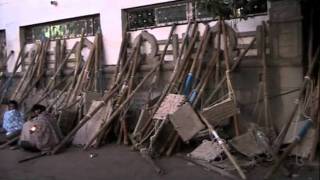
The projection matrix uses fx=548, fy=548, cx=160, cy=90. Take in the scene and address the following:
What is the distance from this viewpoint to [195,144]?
1016 centimetres

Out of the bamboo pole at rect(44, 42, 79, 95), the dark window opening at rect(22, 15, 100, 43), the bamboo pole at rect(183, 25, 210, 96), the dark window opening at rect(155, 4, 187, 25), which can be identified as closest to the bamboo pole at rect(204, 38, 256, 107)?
the bamboo pole at rect(183, 25, 210, 96)

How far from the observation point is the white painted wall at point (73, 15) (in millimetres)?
12254

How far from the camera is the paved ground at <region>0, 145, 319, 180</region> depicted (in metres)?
8.34

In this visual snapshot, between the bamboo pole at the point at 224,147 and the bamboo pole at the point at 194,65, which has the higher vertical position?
the bamboo pole at the point at 194,65

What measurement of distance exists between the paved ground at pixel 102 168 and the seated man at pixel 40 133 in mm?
300

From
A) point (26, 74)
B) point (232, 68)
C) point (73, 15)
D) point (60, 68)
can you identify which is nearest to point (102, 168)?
point (232, 68)

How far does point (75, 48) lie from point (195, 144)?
4.72 m

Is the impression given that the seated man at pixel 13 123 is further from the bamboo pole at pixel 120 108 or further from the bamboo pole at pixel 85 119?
the bamboo pole at pixel 120 108

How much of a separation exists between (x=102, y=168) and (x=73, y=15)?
5.65 meters

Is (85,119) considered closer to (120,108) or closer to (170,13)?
(120,108)

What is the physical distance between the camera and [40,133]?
10.5 m

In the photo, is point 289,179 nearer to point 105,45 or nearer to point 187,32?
point 187,32

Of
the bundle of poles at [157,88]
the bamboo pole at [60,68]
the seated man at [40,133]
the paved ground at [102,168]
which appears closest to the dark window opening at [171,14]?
the bundle of poles at [157,88]

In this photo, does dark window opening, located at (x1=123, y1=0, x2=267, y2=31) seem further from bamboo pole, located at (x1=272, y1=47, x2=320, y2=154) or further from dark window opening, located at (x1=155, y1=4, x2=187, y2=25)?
bamboo pole, located at (x1=272, y1=47, x2=320, y2=154)
